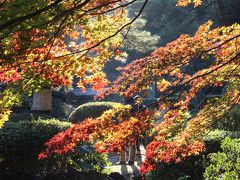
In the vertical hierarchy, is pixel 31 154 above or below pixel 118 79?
below

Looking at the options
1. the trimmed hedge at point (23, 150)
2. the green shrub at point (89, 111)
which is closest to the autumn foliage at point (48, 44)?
the trimmed hedge at point (23, 150)

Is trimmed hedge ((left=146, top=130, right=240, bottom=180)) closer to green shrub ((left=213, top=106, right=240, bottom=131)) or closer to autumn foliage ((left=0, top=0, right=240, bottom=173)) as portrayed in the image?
autumn foliage ((left=0, top=0, right=240, bottom=173))

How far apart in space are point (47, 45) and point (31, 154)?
152 inches

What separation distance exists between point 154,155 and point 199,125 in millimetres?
782

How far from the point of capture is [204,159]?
6148 millimetres

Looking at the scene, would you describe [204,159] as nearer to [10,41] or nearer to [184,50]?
[184,50]

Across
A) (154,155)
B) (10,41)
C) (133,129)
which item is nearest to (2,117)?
(10,41)

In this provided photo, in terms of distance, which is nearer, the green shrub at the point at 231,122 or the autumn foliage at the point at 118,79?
the autumn foliage at the point at 118,79

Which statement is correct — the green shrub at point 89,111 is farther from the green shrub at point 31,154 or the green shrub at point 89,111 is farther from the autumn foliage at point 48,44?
the autumn foliage at point 48,44

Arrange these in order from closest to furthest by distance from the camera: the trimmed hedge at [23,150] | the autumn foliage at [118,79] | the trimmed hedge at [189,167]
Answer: the autumn foliage at [118,79]
the trimmed hedge at [189,167]
the trimmed hedge at [23,150]

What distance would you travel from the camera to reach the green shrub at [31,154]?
7.27 m

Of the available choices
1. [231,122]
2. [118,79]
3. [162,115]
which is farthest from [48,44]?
[231,122]

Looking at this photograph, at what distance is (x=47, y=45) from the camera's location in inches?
164

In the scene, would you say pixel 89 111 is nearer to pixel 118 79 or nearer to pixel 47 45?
pixel 118 79
